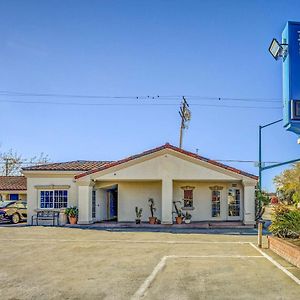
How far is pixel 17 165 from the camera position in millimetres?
57531

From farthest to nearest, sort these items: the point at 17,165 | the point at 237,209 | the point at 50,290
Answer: the point at 17,165
the point at 237,209
the point at 50,290

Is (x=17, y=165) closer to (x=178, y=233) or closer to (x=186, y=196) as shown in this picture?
(x=186, y=196)

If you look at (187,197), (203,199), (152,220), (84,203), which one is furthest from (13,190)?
(203,199)

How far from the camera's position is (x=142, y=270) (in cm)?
1065

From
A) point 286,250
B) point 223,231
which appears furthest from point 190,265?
point 223,231

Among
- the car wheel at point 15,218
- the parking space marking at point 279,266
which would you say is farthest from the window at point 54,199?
the parking space marking at point 279,266

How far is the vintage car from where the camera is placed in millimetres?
28109

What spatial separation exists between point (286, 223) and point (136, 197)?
46.3ft

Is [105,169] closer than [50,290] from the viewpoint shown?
No

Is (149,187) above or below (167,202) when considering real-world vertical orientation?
above

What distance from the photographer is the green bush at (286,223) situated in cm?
1429

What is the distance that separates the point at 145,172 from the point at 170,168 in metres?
1.48

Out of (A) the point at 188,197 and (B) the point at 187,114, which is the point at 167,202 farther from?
(B) the point at 187,114

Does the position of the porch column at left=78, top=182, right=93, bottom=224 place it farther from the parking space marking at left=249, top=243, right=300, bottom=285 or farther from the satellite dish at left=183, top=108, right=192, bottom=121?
the satellite dish at left=183, top=108, right=192, bottom=121
